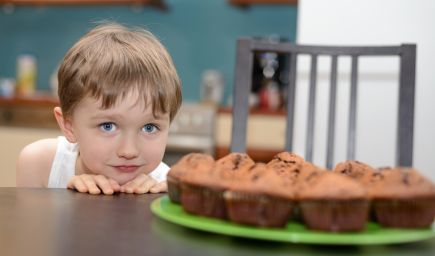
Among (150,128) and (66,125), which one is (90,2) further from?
(150,128)

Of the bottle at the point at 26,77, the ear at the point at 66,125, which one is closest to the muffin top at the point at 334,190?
the ear at the point at 66,125

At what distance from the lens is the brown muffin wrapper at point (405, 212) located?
63 cm

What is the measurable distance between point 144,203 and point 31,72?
12.0ft

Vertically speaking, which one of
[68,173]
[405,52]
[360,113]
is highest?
[405,52]

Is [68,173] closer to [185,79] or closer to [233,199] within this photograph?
[233,199]

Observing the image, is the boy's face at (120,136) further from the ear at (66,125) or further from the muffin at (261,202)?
the muffin at (261,202)

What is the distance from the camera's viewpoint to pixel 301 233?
60 cm

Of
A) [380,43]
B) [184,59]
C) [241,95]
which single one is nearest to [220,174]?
[241,95]

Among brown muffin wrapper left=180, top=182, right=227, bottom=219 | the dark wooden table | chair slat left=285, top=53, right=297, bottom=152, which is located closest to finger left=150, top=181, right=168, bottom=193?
the dark wooden table

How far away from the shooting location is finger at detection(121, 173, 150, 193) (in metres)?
0.95

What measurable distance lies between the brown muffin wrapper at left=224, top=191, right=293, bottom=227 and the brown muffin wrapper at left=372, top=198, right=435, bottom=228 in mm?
109

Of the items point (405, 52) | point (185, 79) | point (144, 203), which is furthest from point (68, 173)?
point (185, 79)

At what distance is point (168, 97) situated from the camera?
106 centimetres

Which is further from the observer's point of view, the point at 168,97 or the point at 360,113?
the point at 360,113
